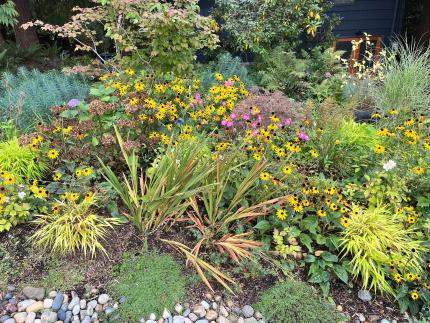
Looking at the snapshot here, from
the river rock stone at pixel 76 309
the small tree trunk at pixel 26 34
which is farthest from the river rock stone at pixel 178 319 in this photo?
the small tree trunk at pixel 26 34

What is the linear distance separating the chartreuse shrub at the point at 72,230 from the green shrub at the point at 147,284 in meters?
0.22

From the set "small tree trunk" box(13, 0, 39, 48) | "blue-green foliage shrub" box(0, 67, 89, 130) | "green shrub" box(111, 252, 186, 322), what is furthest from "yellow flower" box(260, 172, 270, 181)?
"small tree trunk" box(13, 0, 39, 48)

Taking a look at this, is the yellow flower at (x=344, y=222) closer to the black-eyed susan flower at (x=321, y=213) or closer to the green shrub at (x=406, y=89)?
the black-eyed susan flower at (x=321, y=213)

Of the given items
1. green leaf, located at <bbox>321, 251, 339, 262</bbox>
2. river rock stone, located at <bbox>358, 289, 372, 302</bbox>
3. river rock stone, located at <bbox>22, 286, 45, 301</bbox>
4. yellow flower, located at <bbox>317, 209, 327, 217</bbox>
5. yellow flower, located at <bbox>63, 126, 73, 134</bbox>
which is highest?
yellow flower, located at <bbox>63, 126, 73, 134</bbox>

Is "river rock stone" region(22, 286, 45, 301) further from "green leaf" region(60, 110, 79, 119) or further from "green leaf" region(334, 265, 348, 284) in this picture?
"green leaf" region(334, 265, 348, 284)

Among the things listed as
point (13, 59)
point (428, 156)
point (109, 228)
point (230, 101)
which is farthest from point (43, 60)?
point (428, 156)

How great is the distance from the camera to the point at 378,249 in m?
2.48

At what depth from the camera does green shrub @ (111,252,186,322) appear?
2.17 meters

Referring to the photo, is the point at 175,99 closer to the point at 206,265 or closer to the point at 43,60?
the point at 206,265

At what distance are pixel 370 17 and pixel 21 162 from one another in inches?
297

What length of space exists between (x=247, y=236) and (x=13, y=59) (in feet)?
17.1

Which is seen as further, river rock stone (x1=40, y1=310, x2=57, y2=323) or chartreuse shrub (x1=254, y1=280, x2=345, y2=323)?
chartreuse shrub (x1=254, y1=280, x2=345, y2=323)

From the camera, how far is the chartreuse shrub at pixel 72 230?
2.38 m

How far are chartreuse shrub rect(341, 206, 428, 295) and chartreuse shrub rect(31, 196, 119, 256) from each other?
162cm
